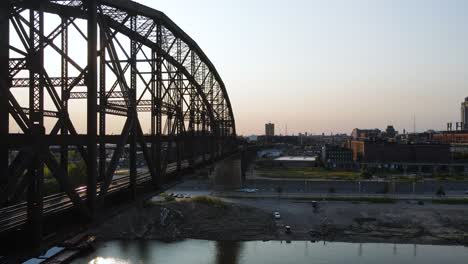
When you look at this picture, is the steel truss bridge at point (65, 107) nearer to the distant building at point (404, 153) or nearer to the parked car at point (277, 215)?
the parked car at point (277, 215)

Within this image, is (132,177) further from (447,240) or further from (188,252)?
(447,240)

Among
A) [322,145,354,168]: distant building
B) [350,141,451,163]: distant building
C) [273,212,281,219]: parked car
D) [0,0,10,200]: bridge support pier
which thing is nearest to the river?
[273,212,281,219]: parked car

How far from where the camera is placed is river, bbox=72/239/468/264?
40.4m

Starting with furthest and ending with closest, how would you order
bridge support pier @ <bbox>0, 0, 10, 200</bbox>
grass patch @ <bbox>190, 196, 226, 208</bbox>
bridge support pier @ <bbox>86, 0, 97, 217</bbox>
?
1. grass patch @ <bbox>190, 196, 226, 208</bbox>
2. bridge support pier @ <bbox>86, 0, 97, 217</bbox>
3. bridge support pier @ <bbox>0, 0, 10, 200</bbox>

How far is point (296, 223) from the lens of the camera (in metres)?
53.7

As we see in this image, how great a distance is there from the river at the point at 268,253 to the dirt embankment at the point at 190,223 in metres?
2.23

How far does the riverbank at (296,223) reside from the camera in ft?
159

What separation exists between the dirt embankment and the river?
2.23 m

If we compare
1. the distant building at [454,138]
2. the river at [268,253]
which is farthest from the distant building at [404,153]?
the river at [268,253]

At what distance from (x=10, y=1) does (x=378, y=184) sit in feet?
263

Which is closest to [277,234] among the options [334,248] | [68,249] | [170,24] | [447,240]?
[334,248]

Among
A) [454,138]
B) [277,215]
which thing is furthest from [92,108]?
[454,138]

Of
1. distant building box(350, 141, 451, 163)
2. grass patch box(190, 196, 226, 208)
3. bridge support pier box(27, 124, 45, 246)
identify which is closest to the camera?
bridge support pier box(27, 124, 45, 246)

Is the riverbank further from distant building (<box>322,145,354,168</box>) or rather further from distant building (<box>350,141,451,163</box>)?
distant building (<box>322,145,354,168</box>)
